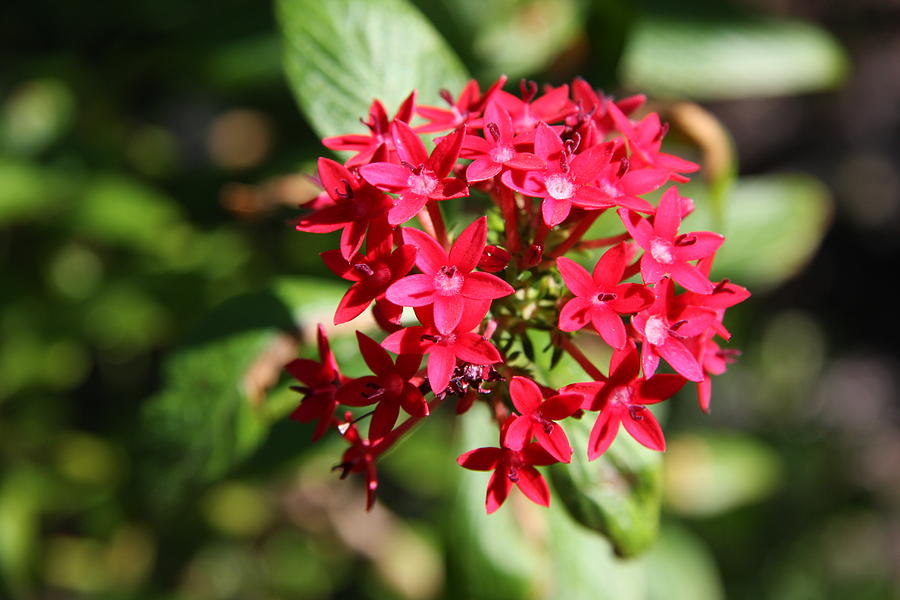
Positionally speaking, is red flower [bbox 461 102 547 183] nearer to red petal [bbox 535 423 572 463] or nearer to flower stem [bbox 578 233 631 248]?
flower stem [bbox 578 233 631 248]

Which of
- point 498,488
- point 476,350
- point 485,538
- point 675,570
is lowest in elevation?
point 675,570

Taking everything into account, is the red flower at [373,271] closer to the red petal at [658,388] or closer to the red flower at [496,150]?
the red flower at [496,150]

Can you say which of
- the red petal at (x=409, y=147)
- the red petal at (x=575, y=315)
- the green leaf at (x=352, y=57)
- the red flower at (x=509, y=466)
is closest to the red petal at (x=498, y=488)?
the red flower at (x=509, y=466)

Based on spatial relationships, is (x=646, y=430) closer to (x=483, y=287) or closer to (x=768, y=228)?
(x=483, y=287)

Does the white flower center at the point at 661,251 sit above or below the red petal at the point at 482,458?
above

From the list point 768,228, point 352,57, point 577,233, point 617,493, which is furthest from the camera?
point 768,228

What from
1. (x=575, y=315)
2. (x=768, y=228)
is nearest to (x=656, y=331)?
(x=575, y=315)

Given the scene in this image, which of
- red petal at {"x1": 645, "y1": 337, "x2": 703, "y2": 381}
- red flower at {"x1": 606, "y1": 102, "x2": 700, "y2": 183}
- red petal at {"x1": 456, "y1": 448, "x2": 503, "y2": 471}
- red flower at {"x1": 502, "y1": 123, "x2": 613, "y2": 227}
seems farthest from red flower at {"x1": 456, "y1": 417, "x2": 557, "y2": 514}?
red flower at {"x1": 606, "y1": 102, "x2": 700, "y2": 183}

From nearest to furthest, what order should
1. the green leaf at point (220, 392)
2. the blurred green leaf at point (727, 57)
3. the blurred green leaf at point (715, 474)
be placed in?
the green leaf at point (220, 392), the blurred green leaf at point (727, 57), the blurred green leaf at point (715, 474)
